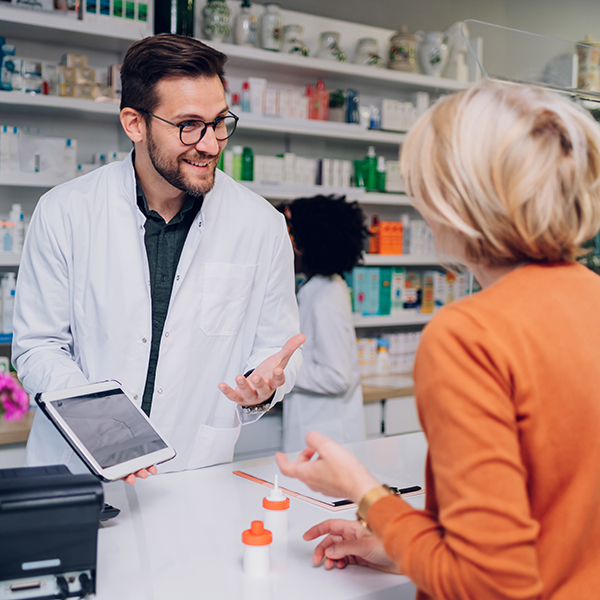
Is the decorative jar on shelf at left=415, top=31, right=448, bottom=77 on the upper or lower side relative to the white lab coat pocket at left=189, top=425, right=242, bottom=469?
upper

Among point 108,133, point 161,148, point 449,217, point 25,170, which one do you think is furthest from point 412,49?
point 449,217

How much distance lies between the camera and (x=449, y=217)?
775mm

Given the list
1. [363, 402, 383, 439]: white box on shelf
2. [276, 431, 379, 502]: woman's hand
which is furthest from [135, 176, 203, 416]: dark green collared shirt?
[363, 402, 383, 439]: white box on shelf

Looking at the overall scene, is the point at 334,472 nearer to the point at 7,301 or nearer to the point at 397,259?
the point at 7,301

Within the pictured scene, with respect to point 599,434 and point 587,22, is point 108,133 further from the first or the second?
point 587,22

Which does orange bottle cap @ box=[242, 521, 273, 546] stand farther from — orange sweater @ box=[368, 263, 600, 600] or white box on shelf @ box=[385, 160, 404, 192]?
white box on shelf @ box=[385, 160, 404, 192]

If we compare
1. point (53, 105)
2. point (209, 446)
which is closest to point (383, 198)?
point (53, 105)

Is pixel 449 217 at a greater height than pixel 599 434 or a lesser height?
greater

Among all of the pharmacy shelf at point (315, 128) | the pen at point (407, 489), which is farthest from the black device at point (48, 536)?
the pharmacy shelf at point (315, 128)

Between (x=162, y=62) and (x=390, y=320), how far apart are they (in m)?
2.58

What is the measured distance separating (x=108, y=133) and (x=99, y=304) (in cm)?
193

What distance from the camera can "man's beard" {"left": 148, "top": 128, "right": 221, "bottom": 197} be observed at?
69.9 inches

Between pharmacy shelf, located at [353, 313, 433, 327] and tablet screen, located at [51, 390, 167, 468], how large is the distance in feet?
8.72

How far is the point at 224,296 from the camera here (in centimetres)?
187
